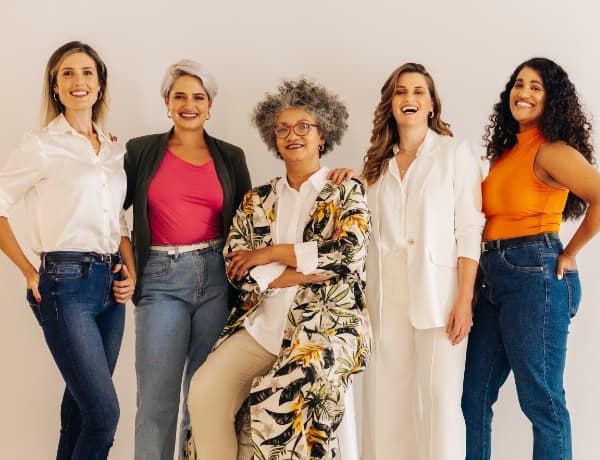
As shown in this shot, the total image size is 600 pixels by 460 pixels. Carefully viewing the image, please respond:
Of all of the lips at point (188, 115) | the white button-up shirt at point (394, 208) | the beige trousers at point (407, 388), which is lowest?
the beige trousers at point (407, 388)

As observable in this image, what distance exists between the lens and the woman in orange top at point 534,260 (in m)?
2.44

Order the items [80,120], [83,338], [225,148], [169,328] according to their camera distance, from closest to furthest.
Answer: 1. [83,338]
2. [80,120]
3. [169,328]
4. [225,148]

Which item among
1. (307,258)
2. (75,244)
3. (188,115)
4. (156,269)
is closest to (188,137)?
(188,115)

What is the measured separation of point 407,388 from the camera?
2.69m

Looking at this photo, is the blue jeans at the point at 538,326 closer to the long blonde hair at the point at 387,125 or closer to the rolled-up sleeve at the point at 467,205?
the rolled-up sleeve at the point at 467,205

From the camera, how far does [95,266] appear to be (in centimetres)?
245

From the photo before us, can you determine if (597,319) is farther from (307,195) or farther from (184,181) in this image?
(184,181)

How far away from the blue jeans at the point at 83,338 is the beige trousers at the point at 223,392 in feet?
1.09

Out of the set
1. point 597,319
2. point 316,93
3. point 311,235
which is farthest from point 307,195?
point 597,319

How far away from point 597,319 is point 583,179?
1093mm

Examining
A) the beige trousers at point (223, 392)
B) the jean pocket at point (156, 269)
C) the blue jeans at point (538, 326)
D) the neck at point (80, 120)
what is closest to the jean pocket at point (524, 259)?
the blue jeans at point (538, 326)

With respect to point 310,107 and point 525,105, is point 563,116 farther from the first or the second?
point 310,107

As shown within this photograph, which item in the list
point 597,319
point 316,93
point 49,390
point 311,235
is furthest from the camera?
point 49,390

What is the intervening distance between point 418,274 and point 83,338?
4.20ft
